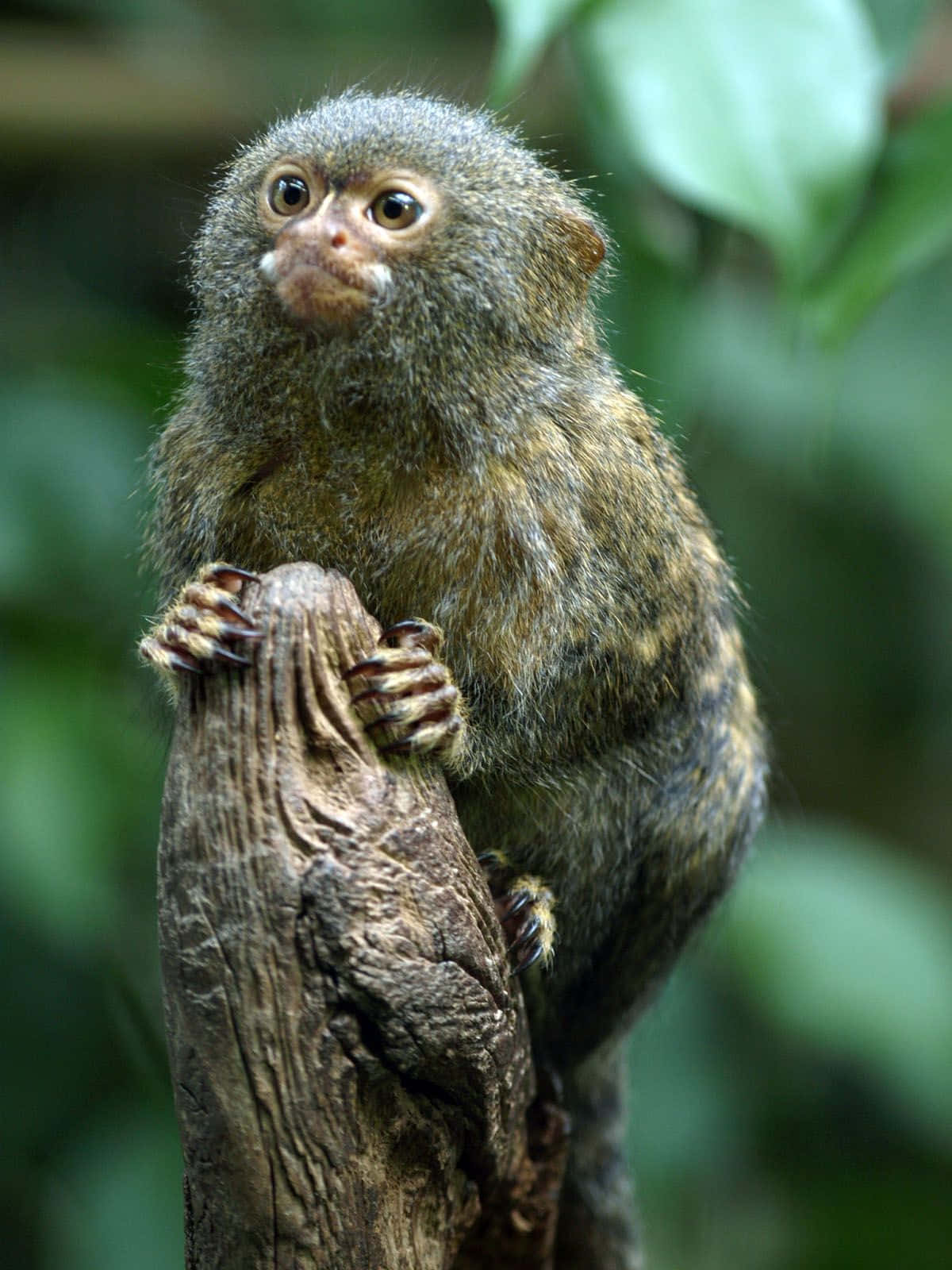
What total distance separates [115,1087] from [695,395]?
7.22 ft

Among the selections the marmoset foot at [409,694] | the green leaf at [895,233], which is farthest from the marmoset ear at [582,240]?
the marmoset foot at [409,694]

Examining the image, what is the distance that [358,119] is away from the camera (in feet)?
7.00

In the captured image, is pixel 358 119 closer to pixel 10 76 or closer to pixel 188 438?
pixel 188 438

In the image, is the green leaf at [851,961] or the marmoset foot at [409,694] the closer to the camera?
the marmoset foot at [409,694]

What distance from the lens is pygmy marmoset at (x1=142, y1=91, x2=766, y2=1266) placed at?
81.4 inches

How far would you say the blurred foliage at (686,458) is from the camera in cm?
265

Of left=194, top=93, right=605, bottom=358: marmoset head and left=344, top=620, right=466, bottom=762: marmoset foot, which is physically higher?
left=194, top=93, right=605, bottom=358: marmoset head

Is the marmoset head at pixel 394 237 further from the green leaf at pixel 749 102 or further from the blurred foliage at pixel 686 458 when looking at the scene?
the green leaf at pixel 749 102

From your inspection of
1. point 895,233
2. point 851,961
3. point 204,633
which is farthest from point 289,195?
point 851,961

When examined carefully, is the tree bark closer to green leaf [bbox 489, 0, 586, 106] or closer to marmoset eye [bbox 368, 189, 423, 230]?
marmoset eye [bbox 368, 189, 423, 230]

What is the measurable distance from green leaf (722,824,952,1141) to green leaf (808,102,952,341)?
1591 mm

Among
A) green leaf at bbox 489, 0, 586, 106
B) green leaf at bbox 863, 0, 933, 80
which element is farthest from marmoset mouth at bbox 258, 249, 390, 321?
green leaf at bbox 863, 0, 933, 80

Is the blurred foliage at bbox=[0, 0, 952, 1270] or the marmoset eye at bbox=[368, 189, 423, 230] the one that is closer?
the marmoset eye at bbox=[368, 189, 423, 230]

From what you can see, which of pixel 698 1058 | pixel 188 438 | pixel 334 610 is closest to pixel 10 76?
pixel 188 438
